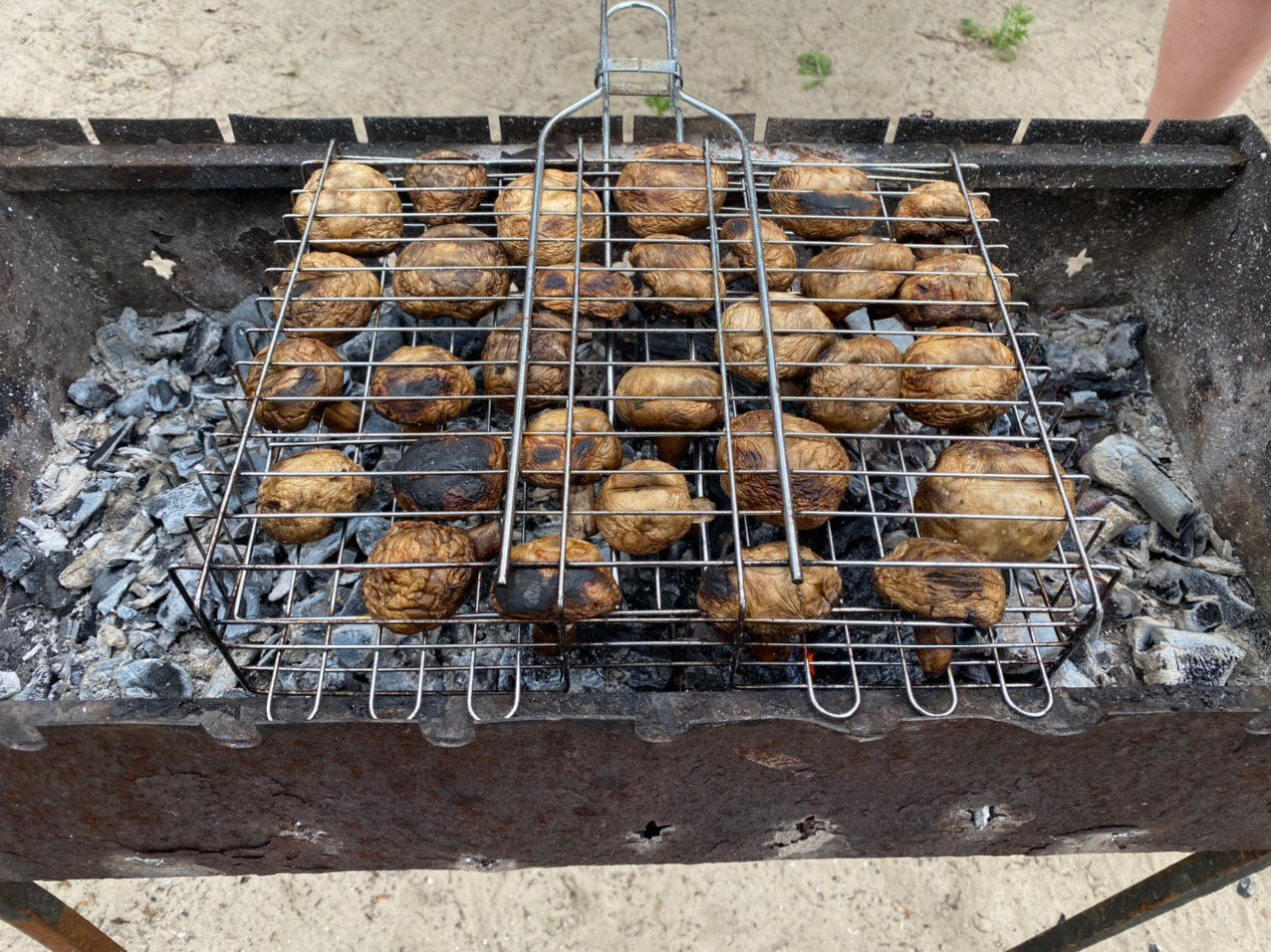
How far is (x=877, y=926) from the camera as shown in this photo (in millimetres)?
3395

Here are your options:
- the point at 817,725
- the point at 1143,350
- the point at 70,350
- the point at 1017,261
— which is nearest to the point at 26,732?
the point at 817,725

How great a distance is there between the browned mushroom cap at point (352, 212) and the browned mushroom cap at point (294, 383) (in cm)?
41

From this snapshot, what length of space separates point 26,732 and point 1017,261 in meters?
3.39

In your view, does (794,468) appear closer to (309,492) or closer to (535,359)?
(535,359)

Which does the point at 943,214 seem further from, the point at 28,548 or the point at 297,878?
the point at 297,878

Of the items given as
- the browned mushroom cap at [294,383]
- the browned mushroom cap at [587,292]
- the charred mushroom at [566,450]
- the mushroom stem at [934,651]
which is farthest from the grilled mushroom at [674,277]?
the mushroom stem at [934,651]

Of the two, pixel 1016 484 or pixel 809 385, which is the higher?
pixel 809 385

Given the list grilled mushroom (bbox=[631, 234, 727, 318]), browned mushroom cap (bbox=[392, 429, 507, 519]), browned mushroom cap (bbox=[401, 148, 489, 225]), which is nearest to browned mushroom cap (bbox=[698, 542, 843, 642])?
browned mushroom cap (bbox=[392, 429, 507, 519])

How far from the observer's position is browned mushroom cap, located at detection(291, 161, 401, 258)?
8.25 ft

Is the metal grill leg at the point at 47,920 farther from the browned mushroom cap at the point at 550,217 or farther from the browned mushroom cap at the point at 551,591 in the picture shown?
the browned mushroom cap at the point at 550,217

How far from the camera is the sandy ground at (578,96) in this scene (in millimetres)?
3340

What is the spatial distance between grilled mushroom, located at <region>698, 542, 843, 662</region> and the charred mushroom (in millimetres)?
364

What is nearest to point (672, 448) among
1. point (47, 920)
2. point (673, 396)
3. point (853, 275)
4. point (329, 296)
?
point (673, 396)

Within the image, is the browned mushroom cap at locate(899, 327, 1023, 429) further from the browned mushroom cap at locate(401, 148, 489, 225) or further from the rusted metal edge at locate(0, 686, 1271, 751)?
the browned mushroom cap at locate(401, 148, 489, 225)
